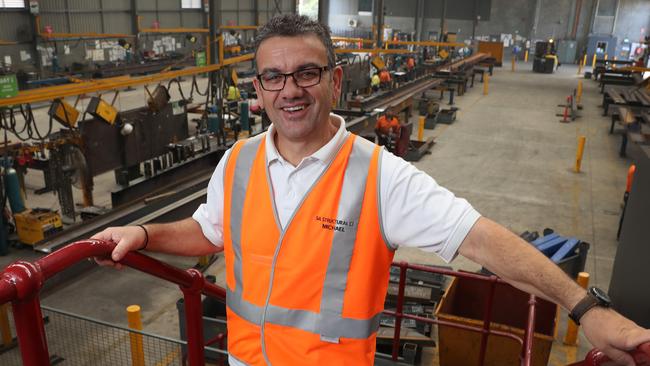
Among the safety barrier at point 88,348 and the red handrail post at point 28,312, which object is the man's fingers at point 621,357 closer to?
the red handrail post at point 28,312

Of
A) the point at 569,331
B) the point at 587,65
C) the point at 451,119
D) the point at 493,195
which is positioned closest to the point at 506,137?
the point at 451,119

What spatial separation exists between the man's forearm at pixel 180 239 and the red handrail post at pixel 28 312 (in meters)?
0.56

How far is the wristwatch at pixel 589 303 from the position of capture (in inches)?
55.1

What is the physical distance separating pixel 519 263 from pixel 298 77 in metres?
0.95

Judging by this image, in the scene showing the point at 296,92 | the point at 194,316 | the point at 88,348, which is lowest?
the point at 88,348

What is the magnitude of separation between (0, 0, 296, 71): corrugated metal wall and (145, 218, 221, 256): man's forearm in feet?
47.9

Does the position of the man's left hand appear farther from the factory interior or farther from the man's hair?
the man's hair

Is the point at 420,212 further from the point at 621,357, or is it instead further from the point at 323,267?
the point at 621,357

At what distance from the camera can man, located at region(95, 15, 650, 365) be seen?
5.75 ft

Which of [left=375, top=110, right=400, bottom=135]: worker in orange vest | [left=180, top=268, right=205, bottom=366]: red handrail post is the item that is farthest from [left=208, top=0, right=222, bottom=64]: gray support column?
[left=180, top=268, right=205, bottom=366]: red handrail post

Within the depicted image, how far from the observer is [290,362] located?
1.85 metres

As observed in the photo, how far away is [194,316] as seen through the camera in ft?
7.93

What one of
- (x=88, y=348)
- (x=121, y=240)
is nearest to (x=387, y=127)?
(x=88, y=348)

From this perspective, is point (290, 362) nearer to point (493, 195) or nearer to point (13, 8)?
point (493, 195)
